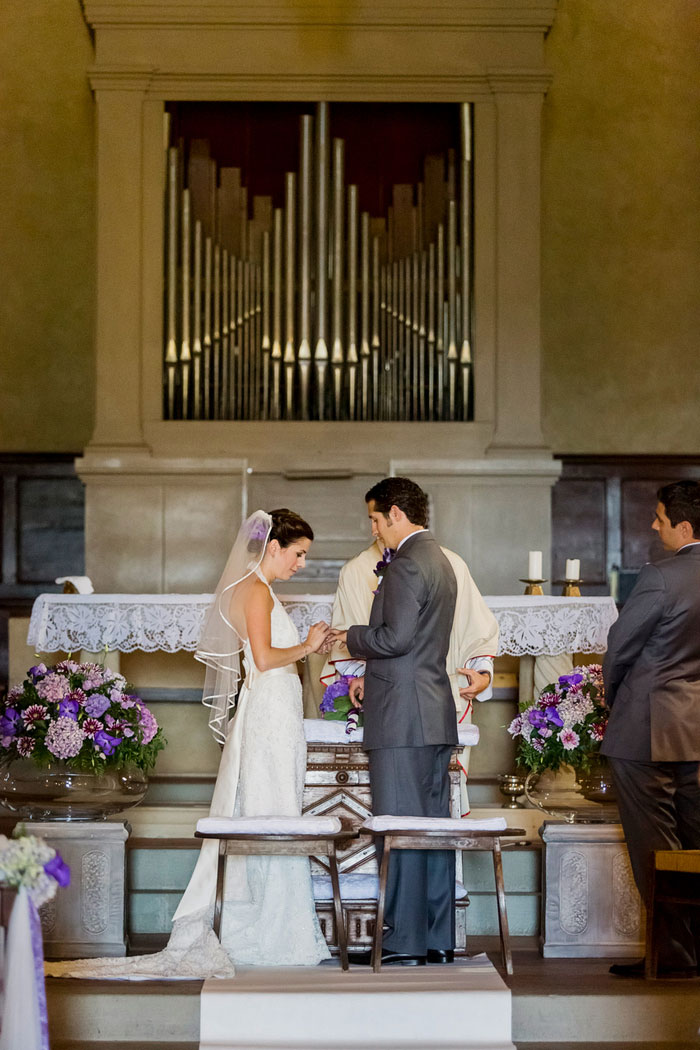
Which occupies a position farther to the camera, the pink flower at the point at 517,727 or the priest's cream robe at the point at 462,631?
the priest's cream robe at the point at 462,631

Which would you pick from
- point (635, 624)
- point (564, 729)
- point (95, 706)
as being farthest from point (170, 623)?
point (635, 624)

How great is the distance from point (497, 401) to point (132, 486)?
241cm

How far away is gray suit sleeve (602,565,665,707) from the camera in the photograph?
17.4ft

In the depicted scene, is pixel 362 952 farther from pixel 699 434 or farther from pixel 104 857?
pixel 699 434

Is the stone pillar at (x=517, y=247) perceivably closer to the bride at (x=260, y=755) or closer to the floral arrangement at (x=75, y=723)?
the bride at (x=260, y=755)

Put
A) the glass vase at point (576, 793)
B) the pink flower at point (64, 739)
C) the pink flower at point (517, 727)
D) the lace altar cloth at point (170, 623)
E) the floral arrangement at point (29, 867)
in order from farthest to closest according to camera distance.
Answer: the lace altar cloth at point (170, 623)
the pink flower at point (517, 727)
the glass vase at point (576, 793)
the pink flower at point (64, 739)
the floral arrangement at point (29, 867)

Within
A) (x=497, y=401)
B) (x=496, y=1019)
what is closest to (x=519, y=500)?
(x=497, y=401)

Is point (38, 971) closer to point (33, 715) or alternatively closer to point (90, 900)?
point (90, 900)

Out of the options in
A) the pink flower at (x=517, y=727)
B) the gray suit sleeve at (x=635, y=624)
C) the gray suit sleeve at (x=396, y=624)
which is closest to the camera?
the gray suit sleeve at (x=396, y=624)

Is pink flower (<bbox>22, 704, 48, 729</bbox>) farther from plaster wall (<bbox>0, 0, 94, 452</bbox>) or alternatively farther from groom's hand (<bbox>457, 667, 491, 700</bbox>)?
plaster wall (<bbox>0, 0, 94, 452</bbox>)

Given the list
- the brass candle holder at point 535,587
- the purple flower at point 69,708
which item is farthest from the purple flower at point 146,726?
the brass candle holder at point 535,587

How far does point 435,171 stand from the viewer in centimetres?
938

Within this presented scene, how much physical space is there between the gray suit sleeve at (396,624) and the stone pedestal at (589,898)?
3.73 ft

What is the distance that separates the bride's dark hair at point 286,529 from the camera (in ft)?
17.9
